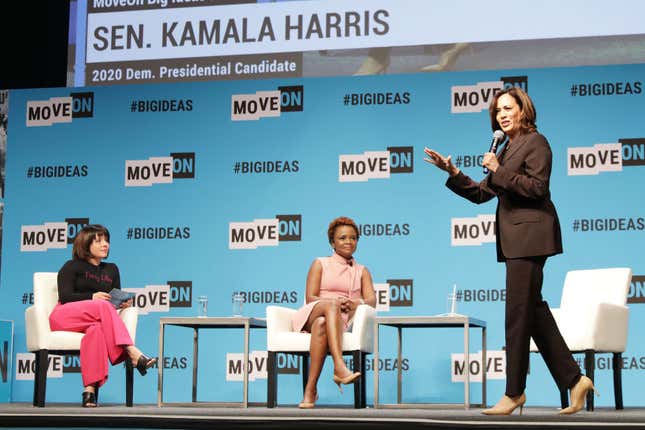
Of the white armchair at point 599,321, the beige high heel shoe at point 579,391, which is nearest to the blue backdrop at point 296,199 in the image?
the white armchair at point 599,321

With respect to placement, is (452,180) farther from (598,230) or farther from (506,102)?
(598,230)

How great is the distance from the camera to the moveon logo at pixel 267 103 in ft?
21.4

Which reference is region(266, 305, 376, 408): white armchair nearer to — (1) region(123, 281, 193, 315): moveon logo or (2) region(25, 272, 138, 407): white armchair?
(2) region(25, 272, 138, 407): white armchair

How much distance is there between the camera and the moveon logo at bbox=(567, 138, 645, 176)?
6023 mm

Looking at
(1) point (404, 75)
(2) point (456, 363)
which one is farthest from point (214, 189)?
(2) point (456, 363)

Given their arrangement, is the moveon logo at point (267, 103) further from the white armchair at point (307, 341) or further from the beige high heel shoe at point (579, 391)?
the beige high heel shoe at point (579, 391)

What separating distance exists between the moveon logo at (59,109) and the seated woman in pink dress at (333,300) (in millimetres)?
2273

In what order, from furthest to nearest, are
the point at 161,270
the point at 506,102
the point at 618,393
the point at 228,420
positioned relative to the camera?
1. the point at 161,270
2. the point at 618,393
3. the point at 506,102
4. the point at 228,420

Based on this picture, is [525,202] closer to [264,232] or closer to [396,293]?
[396,293]

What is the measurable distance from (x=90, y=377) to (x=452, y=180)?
2.38 metres

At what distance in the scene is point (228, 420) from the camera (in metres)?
3.50

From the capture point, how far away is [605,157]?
608 cm

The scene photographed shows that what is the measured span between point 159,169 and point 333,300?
2.06m

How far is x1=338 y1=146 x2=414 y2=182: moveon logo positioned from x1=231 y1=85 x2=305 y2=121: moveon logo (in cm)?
53
